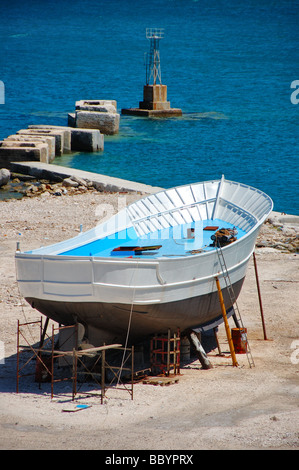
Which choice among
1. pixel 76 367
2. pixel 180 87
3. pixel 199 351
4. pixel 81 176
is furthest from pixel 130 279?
pixel 180 87

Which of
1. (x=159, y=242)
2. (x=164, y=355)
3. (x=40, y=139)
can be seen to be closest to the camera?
(x=164, y=355)

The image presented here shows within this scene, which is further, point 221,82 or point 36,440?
point 221,82

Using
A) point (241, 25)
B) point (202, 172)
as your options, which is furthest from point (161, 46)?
point (202, 172)

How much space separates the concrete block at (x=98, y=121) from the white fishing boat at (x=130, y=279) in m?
32.0

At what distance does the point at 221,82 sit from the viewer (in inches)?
3627

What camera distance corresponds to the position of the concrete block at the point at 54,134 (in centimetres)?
4159

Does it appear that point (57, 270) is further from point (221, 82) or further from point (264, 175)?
point (221, 82)

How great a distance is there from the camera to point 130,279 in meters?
12.8

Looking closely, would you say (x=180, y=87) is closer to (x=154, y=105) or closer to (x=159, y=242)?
(x=154, y=105)

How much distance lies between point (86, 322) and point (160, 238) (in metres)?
4.68

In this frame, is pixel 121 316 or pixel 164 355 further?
pixel 164 355

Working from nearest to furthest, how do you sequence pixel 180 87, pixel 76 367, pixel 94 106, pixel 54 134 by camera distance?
pixel 76 367, pixel 54 134, pixel 94 106, pixel 180 87

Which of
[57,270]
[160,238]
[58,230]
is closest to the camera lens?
[57,270]

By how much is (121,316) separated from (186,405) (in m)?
1.93
